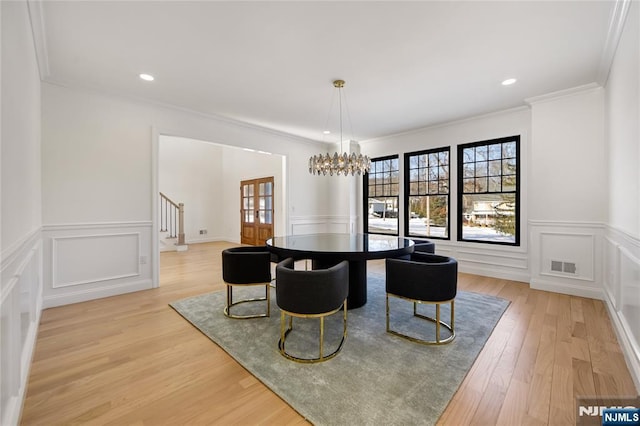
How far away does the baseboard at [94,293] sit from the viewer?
10.4 ft

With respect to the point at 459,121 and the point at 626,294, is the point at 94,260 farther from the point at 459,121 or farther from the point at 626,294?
the point at 459,121

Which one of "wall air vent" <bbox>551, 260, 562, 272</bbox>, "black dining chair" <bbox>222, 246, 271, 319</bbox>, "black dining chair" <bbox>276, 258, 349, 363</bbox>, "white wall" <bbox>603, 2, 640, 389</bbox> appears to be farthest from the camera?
"wall air vent" <bbox>551, 260, 562, 272</bbox>

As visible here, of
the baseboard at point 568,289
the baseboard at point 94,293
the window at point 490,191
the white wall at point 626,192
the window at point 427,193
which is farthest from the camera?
the window at point 427,193

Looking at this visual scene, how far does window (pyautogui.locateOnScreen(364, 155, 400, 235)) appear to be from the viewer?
587 centimetres

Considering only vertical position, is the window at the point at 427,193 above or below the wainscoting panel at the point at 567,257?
above

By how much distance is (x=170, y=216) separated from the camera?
8.03 meters

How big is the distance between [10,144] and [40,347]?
1730 mm

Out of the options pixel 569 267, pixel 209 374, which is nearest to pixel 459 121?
pixel 569 267

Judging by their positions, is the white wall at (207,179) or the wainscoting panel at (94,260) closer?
the wainscoting panel at (94,260)

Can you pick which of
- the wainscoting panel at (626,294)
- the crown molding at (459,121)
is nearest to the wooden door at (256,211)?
the crown molding at (459,121)

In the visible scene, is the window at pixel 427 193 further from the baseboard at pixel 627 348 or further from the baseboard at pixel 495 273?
the baseboard at pixel 627 348

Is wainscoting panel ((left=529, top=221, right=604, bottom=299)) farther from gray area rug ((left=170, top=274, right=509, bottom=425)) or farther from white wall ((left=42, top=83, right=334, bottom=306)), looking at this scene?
white wall ((left=42, top=83, right=334, bottom=306))

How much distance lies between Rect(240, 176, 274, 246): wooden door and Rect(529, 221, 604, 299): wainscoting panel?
5563mm

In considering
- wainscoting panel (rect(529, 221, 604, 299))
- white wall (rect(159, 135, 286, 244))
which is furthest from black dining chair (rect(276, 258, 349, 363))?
white wall (rect(159, 135, 286, 244))
